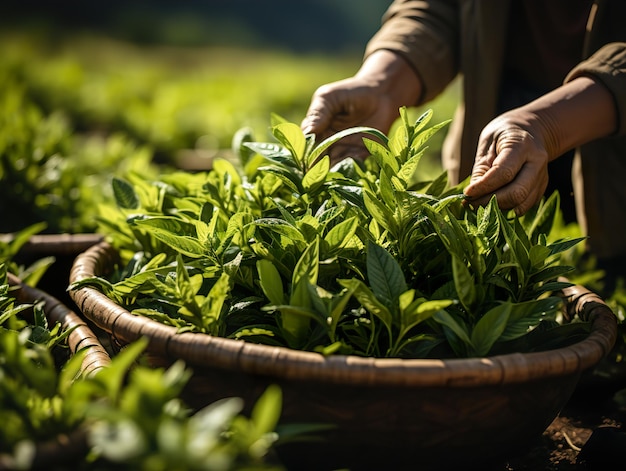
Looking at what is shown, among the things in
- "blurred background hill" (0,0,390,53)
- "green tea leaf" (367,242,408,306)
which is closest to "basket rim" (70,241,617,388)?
"green tea leaf" (367,242,408,306)

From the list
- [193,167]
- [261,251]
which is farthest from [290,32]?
[261,251]

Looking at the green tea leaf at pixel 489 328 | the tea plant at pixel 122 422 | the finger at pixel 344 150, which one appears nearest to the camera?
the tea plant at pixel 122 422

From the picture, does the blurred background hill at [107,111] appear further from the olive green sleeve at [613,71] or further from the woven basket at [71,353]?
the olive green sleeve at [613,71]

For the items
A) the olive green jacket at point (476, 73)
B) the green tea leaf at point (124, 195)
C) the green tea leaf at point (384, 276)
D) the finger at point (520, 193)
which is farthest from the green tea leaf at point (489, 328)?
the olive green jacket at point (476, 73)

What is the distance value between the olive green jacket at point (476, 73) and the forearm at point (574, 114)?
41cm

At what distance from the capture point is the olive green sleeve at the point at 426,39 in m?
2.12

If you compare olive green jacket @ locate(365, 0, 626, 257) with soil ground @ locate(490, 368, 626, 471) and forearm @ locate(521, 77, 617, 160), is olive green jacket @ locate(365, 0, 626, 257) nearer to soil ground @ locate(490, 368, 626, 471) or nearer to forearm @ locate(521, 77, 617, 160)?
forearm @ locate(521, 77, 617, 160)

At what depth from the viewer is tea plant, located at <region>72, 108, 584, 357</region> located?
3.76 ft

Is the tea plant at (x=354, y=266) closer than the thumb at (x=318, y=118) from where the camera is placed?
Yes

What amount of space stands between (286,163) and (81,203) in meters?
1.16

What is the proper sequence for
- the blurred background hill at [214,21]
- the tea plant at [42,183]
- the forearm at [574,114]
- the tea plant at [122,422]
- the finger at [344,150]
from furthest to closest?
the blurred background hill at [214,21] → the tea plant at [42,183] → the finger at [344,150] → the forearm at [574,114] → the tea plant at [122,422]

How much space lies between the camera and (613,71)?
1.64 metres

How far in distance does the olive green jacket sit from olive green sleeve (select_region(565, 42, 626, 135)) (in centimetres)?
35

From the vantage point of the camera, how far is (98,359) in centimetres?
123
